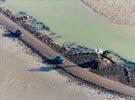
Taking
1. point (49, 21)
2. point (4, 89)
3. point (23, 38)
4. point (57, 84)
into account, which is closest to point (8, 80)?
point (4, 89)

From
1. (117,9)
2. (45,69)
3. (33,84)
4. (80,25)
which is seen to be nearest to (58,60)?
(45,69)

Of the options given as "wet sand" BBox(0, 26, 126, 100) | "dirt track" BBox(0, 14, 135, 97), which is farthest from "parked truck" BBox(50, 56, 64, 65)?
"wet sand" BBox(0, 26, 126, 100)

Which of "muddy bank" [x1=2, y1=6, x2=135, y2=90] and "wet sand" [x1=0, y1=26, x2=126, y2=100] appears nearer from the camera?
"wet sand" [x1=0, y1=26, x2=126, y2=100]

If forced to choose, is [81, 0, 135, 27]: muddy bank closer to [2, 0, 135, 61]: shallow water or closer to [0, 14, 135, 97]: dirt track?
[2, 0, 135, 61]: shallow water

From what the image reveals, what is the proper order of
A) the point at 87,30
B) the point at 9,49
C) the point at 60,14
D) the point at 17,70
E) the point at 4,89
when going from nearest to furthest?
the point at 4,89
the point at 17,70
the point at 9,49
the point at 87,30
the point at 60,14

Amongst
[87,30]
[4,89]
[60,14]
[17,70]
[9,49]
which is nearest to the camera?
[4,89]

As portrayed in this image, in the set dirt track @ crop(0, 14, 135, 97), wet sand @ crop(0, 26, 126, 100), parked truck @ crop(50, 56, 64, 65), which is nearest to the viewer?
wet sand @ crop(0, 26, 126, 100)

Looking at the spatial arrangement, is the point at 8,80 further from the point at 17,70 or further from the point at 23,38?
the point at 23,38

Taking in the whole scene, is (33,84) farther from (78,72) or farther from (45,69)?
(78,72)

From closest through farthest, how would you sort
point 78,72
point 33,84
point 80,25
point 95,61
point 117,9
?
point 33,84
point 78,72
point 95,61
point 80,25
point 117,9
